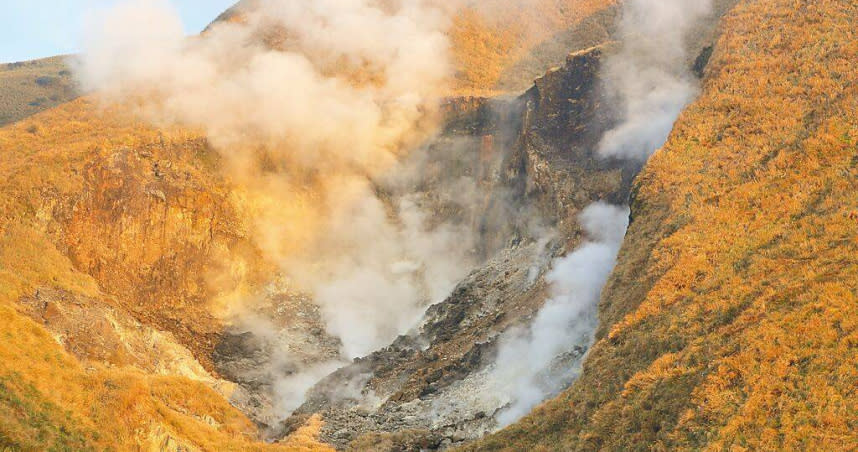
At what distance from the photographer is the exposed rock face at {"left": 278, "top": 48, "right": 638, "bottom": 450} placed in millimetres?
29312

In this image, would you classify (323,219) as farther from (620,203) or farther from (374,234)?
(620,203)

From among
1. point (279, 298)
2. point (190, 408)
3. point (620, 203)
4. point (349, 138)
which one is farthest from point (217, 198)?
point (620, 203)

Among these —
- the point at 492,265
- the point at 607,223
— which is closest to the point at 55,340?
the point at 492,265

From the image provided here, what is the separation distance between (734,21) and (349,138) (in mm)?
26586

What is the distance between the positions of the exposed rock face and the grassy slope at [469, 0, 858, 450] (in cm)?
595

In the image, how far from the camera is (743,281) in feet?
64.4

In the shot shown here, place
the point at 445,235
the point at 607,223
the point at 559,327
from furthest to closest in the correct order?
the point at 445,235 → the point at 607,223 → the point at 559,327

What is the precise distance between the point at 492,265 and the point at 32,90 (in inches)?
2518

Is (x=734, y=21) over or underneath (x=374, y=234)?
underneath

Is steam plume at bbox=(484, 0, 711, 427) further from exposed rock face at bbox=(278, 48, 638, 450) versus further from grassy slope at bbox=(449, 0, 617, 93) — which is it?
grassy slope at bbox=(449, 0, 617, 93)

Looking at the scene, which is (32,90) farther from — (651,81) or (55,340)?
(651,81)

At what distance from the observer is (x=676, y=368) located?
17781 mm

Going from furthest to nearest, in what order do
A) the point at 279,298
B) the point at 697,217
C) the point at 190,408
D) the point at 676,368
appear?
the point at 279,298 → the point at 190,408 → the point at 697,217 → the point at 676,368

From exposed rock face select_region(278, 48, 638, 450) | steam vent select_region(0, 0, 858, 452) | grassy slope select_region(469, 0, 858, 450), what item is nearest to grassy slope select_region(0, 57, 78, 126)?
steam vent select_region(0, 0, 858, 452)
